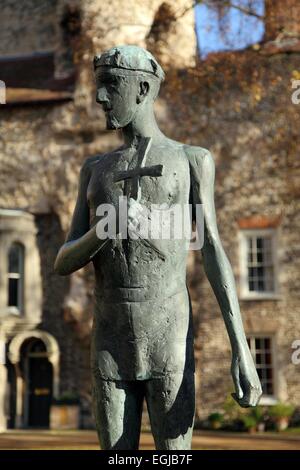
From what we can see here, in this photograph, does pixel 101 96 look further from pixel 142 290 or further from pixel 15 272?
pixel 15 272

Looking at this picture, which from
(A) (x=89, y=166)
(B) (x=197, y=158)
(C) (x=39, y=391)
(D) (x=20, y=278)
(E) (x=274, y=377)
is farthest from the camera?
(D) (x=20, y=278)

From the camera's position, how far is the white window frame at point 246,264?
65.0 feet

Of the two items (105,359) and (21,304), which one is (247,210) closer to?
(21,304)

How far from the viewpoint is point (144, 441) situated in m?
15.0

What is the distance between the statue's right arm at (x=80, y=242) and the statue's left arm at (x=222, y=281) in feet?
1.59

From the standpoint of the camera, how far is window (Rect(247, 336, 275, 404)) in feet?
64.2

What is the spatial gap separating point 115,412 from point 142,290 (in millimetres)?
489

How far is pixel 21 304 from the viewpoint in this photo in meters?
20.8

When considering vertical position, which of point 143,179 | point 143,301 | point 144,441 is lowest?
point 144,441

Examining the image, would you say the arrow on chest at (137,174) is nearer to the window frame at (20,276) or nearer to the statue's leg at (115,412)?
the statue's leg at (115,412)

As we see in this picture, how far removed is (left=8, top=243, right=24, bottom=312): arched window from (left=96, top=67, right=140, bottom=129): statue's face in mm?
18523

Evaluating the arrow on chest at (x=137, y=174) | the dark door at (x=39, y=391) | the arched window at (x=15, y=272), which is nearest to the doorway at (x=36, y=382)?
the dark door at (x=39, y=391)

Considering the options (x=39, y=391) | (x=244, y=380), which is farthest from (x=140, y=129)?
(x=39, y=391)

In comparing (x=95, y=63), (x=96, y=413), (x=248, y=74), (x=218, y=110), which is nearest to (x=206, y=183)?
(x=95, y=63)
